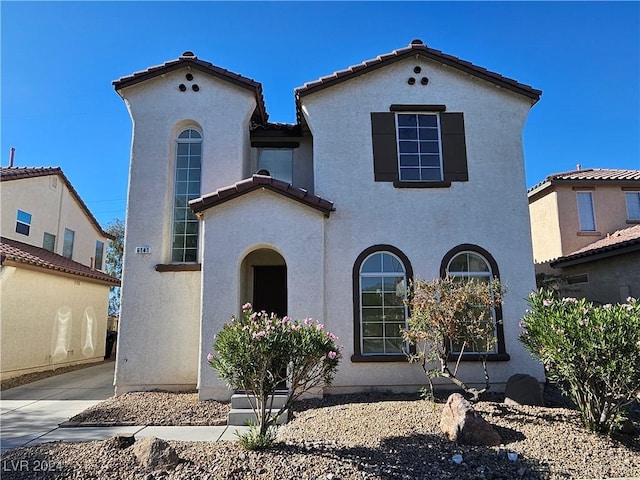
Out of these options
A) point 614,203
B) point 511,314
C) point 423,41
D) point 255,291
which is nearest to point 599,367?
point 511,314

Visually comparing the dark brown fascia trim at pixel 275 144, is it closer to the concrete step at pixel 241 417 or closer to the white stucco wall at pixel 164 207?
the white stucco wall at pixel 164 207

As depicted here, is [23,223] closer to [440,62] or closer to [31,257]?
[31,257]

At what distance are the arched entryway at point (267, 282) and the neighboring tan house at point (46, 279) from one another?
25.0ft

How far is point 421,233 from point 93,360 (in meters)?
15.8

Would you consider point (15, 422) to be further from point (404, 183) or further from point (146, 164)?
point (404, 183)


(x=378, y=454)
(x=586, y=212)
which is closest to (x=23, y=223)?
(x=378, y=454)

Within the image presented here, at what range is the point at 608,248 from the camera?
1451 centimetres

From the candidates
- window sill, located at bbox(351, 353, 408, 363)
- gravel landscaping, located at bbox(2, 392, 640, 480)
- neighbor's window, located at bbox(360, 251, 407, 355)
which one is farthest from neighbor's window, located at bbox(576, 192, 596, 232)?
gravel landscaping, located at bbox(2, 392, 640, 480)

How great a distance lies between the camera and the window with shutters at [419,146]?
11.6 m

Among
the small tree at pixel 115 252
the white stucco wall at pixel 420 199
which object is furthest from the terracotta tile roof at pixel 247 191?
the small tree at pixel 115 252

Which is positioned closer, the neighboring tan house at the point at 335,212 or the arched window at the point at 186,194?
the neighboring tan house at the point at 335,212

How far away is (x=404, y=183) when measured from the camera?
11500 millimetres

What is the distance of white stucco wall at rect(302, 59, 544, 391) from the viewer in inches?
427

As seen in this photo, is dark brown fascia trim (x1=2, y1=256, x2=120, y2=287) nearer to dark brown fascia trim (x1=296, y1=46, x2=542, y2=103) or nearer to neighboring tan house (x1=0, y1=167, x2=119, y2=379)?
neighboring tan house (x1=0, y1=167, x2=119, y2=379)
